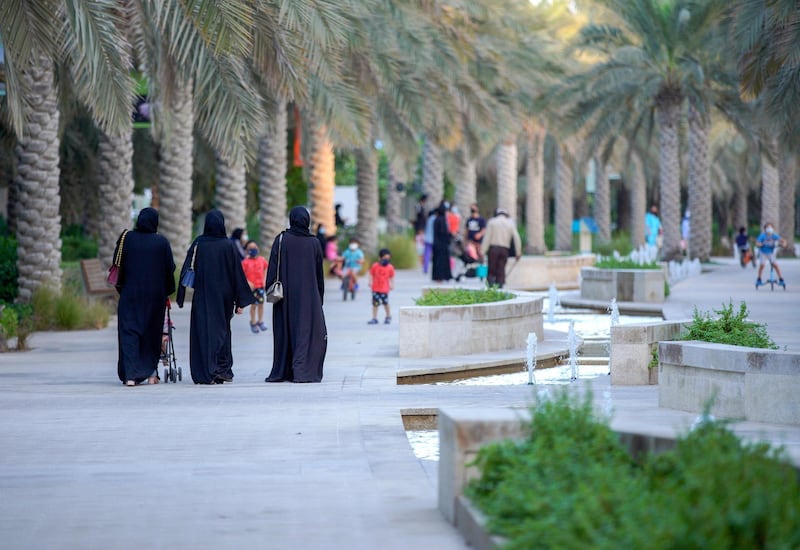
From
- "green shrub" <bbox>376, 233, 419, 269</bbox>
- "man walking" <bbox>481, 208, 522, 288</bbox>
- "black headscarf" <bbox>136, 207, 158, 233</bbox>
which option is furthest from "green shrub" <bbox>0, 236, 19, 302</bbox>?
"green shrub" <bbox>376, 233, 419, 269</bbox>

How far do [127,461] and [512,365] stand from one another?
7.37 metres

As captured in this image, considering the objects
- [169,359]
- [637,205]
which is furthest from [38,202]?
[637,205]

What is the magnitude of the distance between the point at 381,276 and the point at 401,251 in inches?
733

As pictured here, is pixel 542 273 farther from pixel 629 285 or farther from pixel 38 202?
pixel 38 202

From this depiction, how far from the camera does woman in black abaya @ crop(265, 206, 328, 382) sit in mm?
13172

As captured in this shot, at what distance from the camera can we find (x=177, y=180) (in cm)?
2569

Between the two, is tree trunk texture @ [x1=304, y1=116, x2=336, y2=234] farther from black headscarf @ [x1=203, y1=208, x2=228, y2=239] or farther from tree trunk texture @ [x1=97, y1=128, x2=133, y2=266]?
black headscarf @ [x1=203, y1=208, x2=228, y2=239]

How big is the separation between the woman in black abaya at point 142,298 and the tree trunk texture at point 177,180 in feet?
39.9

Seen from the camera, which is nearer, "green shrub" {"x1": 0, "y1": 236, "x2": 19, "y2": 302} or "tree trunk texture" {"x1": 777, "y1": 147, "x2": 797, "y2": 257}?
"green shrub" {"x1": 0, "y1": 236, "x2": 19, "y2": 302}

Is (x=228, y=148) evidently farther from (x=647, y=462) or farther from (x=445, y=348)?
(x=647, y=462)

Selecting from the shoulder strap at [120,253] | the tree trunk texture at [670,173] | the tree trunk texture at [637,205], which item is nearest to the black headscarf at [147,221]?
the shoulder strap at [120,253]

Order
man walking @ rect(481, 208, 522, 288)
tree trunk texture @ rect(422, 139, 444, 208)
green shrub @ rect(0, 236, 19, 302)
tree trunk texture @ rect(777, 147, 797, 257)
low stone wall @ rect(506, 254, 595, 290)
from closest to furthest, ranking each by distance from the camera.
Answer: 1. green shrub @ rect(0, 236, 19, 302)
2. man walking @ rect(481, 208, 522, 288)
3. low stone wall @ rect(506, 254, 595, 290)
4. tree trunk texture @ rect(422, 139, 444, 208)
5. tree trunk texture @ rect(777, 147, 797, 257)

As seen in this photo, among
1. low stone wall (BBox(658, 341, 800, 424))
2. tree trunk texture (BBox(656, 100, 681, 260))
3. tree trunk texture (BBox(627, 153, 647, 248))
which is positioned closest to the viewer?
low stone wall (BBox(658, 341, 800, 424))

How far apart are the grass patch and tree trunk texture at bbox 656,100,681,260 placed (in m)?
31.4
